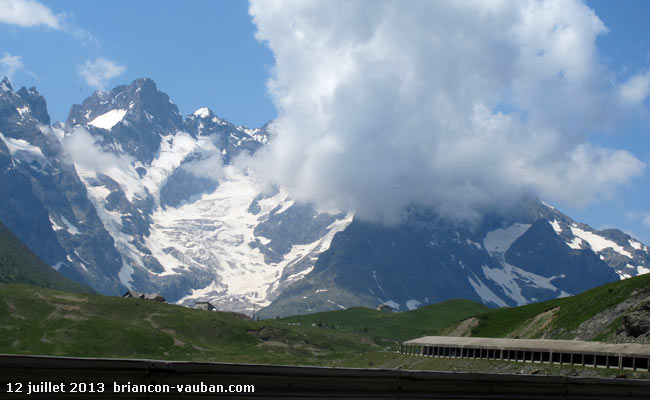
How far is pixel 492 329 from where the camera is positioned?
163 meters

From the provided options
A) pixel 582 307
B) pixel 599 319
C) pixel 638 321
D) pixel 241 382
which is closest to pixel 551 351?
pixel 638 321

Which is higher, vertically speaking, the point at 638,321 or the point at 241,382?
the point at 638,321

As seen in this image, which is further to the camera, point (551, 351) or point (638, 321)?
point (638, 321)

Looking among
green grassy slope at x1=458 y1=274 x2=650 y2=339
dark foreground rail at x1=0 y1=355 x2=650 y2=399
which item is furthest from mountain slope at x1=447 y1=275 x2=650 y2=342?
dark foreground rail at x1=0 y1=355 x2=650 y2=399

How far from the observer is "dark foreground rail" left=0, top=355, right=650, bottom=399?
18.2 m

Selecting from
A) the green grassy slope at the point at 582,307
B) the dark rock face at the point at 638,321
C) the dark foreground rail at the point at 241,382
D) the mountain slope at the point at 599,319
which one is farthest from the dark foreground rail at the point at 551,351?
the dark foreground rail at the point at 241,382

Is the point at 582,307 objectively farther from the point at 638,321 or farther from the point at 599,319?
the point at 638,321

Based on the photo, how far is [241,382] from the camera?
20047 millimetres

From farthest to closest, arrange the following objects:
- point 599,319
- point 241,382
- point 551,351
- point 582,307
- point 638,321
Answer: point 582,307
point 599,319
point 638,321
point 551,351
point 241,382

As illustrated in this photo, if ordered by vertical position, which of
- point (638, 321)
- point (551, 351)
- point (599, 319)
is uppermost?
point (599, 319)

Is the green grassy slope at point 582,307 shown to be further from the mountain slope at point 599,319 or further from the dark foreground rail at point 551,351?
the dark foreground rail at point 551,351

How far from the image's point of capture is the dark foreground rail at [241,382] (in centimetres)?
1823

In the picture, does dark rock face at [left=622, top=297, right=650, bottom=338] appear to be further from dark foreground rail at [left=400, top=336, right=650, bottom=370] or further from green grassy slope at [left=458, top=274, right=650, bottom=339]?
dark foreground rail at [left=400, top=336, right=650, bottom=370]

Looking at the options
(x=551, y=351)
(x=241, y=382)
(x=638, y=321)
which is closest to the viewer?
(x=241, y=382)
